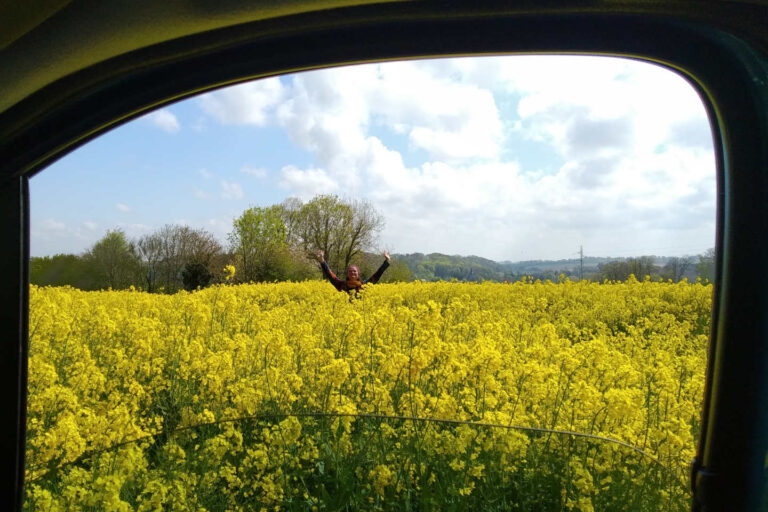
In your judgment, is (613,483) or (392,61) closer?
(392,61)

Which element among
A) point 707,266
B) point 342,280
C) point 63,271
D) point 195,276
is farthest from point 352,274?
point 707,266

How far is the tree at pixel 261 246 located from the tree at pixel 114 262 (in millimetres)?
1242

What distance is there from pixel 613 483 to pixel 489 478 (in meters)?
0.32

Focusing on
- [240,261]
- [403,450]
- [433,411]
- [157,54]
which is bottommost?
[433,411]

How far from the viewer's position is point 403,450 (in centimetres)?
141

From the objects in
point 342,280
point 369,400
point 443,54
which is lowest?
point 369,400

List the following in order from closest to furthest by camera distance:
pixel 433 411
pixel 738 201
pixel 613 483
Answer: pixel 738 201, pixel 613 483, pixel 433 411

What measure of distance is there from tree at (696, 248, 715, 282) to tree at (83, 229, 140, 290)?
2.69 m

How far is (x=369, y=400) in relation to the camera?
2.84 meters

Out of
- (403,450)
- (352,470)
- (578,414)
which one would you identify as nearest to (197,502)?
(352,470)

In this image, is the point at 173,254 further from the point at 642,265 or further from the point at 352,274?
the point at 642,265

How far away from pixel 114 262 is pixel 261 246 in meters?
1.76

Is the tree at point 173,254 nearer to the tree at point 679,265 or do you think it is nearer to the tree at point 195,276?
the tree at point 195,276

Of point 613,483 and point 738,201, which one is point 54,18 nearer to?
point 738,201
